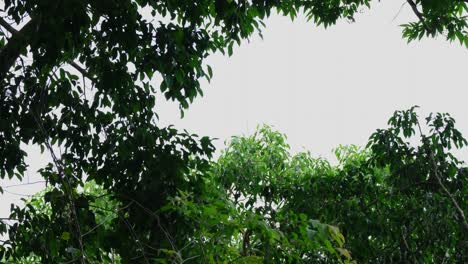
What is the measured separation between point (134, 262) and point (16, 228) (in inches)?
20.1

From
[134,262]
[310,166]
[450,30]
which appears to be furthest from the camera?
[310,166]

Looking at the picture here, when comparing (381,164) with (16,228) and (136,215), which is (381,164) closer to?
(136,215)

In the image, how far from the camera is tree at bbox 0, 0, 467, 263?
3.03 meters

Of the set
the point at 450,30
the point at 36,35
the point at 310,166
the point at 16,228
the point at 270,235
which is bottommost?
the point at 270,235

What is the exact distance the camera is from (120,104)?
3.41 metres

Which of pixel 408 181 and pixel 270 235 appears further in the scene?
pixel 408 181

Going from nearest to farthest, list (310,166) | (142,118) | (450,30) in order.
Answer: (142,118)
(450,30)
(310,166)

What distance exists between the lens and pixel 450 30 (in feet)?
14.2

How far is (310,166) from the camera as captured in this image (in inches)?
292

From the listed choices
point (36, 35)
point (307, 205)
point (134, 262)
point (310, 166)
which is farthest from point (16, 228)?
point (310, 166)

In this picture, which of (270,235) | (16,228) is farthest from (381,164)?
(16,228)

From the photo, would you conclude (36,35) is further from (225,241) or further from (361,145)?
(361,145)

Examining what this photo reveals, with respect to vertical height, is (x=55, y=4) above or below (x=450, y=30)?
below

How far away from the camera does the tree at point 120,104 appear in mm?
3033
